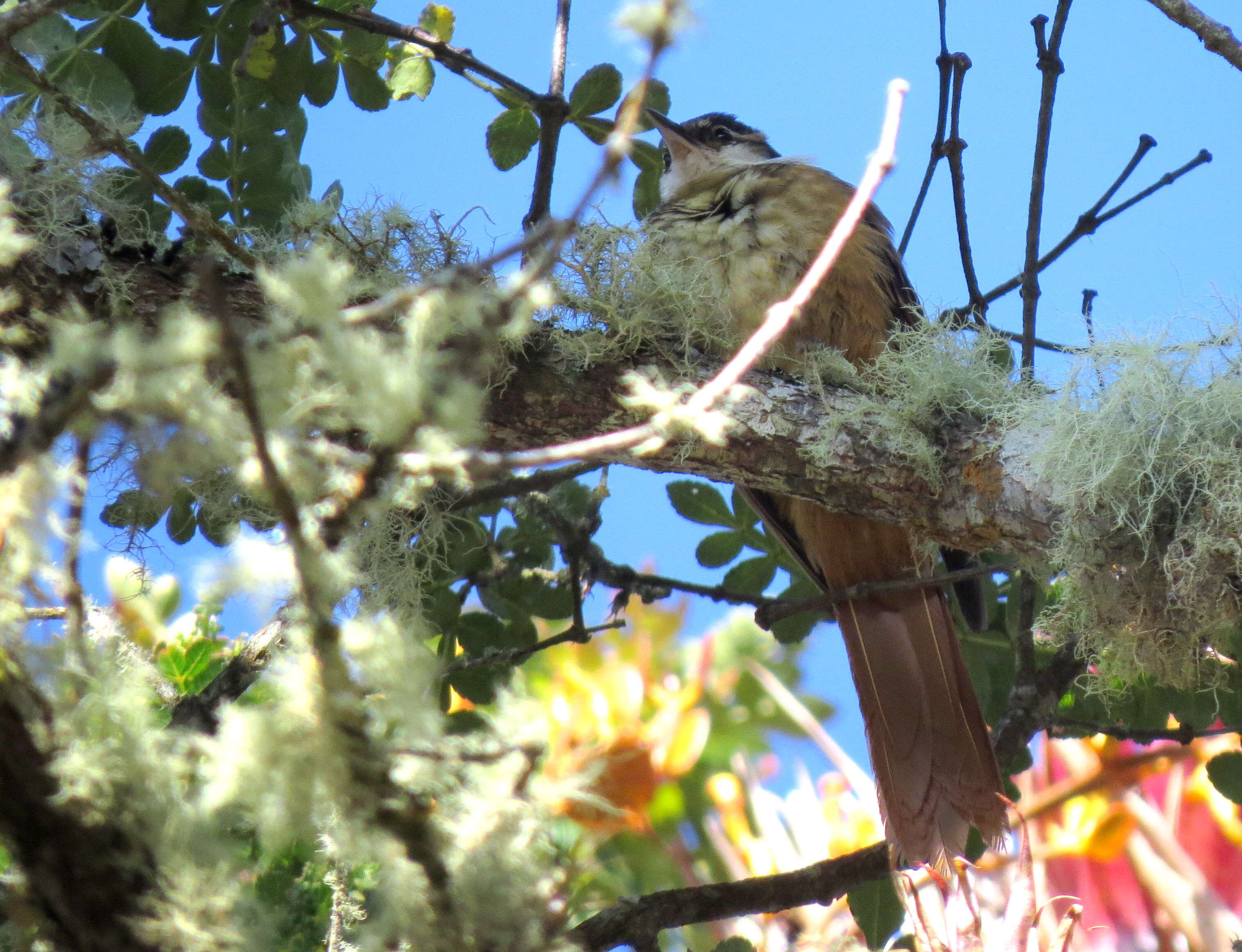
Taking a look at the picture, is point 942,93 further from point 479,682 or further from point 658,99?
point 479,682

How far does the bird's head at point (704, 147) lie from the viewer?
3.05 m

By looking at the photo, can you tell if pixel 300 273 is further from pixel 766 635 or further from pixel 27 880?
pixel 766 635

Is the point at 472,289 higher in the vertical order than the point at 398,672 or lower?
higher

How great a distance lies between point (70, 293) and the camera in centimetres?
161

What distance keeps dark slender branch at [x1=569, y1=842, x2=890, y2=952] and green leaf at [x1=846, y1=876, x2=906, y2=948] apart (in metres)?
0.07

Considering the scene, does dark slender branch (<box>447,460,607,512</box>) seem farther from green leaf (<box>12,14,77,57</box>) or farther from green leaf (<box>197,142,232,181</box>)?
green leaf (<box>12,14,77,57</box>)

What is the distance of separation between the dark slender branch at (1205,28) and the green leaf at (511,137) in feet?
3.57

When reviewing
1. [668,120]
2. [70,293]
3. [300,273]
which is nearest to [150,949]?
[300,273]

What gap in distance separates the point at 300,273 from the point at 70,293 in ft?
3.91

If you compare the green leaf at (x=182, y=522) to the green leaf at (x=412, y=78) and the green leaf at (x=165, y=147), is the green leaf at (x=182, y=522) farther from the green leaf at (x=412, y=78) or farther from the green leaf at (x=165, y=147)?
the green leaf at (x=412, y=78)

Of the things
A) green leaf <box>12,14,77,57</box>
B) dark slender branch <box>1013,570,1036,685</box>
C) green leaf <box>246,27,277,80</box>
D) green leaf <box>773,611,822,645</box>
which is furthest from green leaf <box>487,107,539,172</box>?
dark slender branch <box>1013,570,1036,685</box>

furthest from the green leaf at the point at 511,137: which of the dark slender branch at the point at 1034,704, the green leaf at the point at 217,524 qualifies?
the dark slender branch at the point at 1034,704

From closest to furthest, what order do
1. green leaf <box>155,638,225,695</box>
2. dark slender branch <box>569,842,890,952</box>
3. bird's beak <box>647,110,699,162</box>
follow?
dark slender branch <box>569,842,890,952</box>, green leaf <box>155,638,225,695</box>, bird's beak <box>647,110,699,162</box>

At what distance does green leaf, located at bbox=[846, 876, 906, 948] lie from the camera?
7.02 feet
